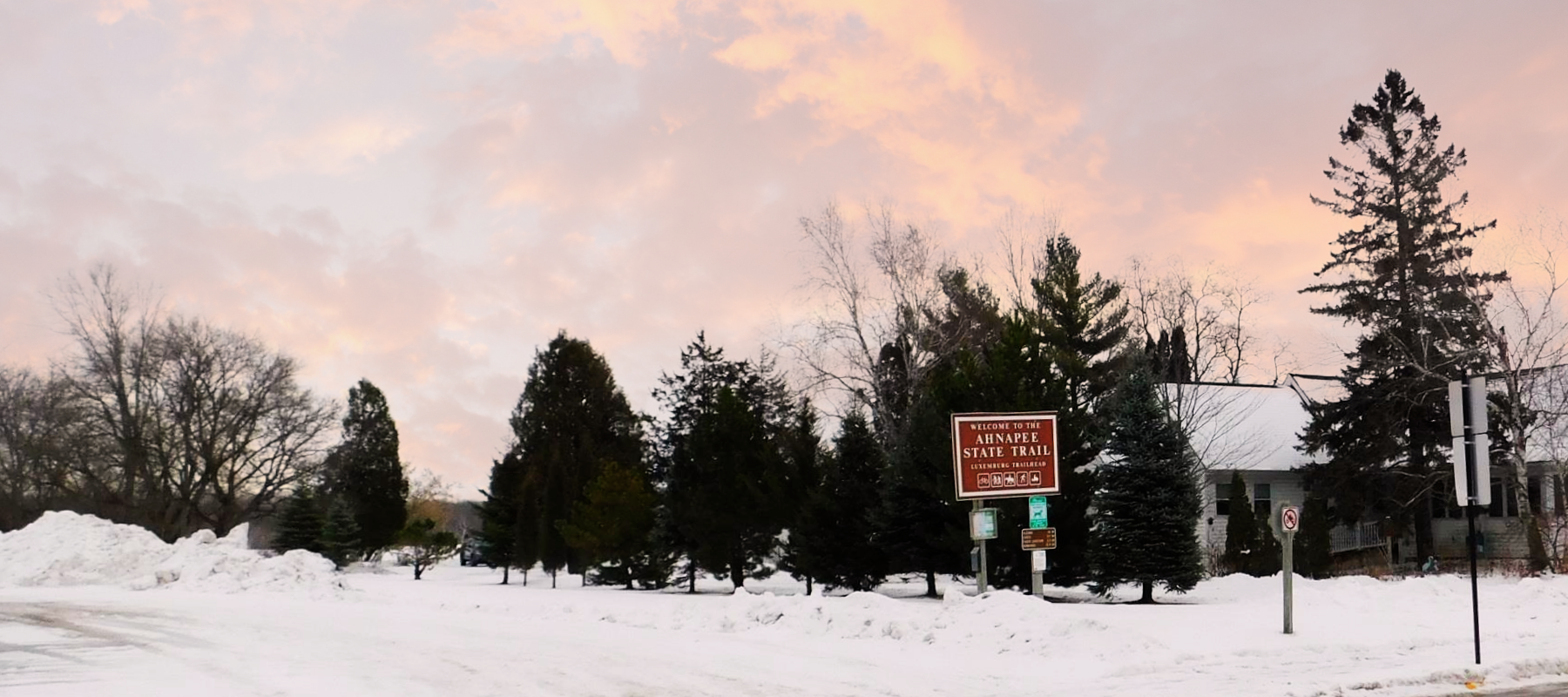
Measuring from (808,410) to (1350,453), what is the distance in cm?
2105

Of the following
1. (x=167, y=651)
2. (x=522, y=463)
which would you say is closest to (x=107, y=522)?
(x=522, y=463)

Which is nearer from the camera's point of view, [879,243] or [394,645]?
[394,645]

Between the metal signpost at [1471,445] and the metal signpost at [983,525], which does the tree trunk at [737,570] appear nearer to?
the metal signpost at [983,525]

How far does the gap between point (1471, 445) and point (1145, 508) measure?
1221 cm

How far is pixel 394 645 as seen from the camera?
15992 millimetres

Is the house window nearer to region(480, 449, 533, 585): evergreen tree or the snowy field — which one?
the snowy field

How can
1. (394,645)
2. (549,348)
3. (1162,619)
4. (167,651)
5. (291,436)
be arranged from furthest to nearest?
(549,348), (291,436), (1162,619), (394,645), (167,651)

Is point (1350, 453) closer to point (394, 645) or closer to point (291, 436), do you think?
point (394, 645)

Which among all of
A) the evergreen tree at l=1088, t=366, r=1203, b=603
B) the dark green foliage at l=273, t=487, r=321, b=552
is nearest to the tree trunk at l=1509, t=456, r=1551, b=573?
the evergreen tree at l=1088, t=366, r=1203, b=603

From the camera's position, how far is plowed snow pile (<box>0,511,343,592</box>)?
31.3 m

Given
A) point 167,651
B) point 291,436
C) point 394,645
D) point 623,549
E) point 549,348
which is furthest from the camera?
point 549,348

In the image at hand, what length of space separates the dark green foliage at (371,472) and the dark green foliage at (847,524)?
37.0 m

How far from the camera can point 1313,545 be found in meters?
35.1

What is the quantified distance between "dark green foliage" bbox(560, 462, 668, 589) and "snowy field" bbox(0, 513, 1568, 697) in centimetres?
899
